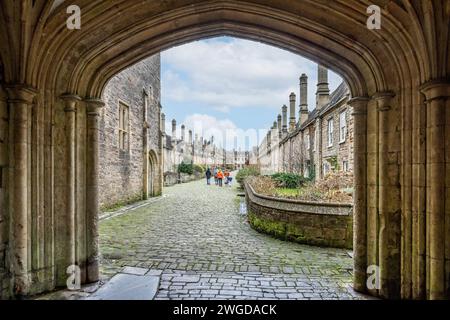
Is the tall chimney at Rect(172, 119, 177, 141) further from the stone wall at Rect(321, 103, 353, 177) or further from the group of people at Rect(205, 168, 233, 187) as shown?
the stone wall at Rect(321, 103, 353, 177)

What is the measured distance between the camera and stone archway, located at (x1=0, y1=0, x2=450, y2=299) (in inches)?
131

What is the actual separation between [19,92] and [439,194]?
198 inches

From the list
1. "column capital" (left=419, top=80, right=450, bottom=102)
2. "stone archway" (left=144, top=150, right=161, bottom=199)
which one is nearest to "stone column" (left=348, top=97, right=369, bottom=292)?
"column capital" (left=419, top=80, right=450, bottom=102)

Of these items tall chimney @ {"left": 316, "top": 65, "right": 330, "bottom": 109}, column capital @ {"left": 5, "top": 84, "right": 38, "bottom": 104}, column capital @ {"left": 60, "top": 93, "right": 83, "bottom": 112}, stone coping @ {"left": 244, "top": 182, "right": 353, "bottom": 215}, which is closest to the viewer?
column capital @ {"left": 5, "top": 84, "right": 38, "bottom": 104}

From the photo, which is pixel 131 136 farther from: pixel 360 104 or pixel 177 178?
pixel 177 178

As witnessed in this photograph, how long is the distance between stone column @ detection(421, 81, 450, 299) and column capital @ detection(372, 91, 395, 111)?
55 centimetres

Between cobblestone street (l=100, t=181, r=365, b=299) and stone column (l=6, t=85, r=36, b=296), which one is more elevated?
stone column (l=6, t=85, r=36, b=296)

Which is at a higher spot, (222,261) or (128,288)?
(128,288)

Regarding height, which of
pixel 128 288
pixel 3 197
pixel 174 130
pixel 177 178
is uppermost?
pixel 174 130

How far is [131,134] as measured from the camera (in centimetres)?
1423

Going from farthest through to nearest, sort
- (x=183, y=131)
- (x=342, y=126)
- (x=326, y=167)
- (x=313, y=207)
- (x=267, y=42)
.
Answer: (x=183, y=131) < (x=326, y=167) < (x=342, y=126) < (x=313, y=207) < (x=267, y=42)

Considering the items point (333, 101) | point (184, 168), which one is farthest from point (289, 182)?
point (184, 168)

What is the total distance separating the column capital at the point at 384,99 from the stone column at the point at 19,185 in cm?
447
